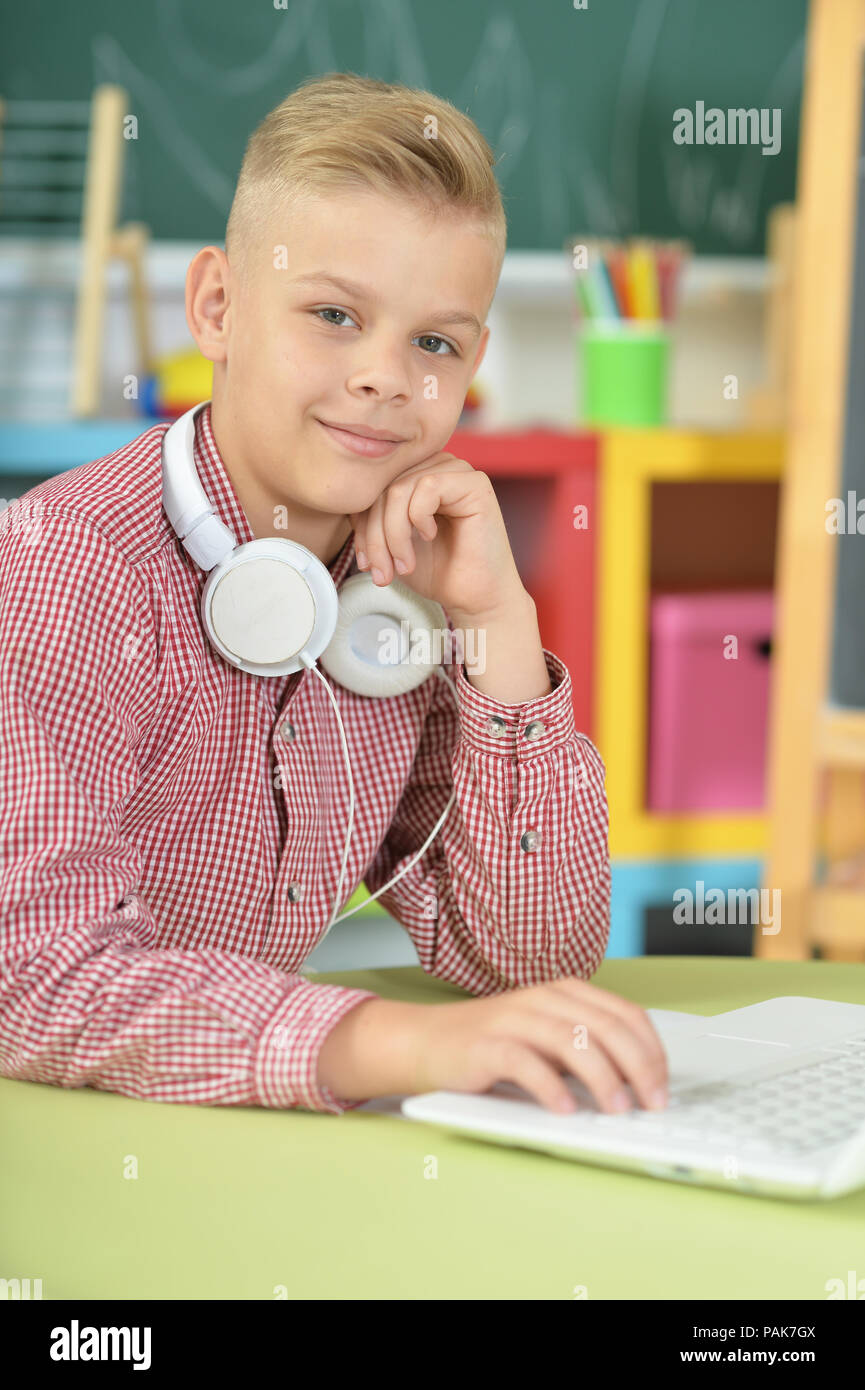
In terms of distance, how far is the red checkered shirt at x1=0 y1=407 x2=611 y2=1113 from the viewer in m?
0.62

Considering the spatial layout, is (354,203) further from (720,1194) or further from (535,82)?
(535,82)

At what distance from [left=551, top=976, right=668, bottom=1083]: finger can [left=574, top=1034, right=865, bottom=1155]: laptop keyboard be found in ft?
0.06

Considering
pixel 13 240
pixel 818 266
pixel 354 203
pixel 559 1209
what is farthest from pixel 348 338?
pixel 13 240

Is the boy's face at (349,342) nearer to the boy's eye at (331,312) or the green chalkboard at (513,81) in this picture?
the boy's eye at (331,312)

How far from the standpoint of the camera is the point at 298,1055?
0.59 metres

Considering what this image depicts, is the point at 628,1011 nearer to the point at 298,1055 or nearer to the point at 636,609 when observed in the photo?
the point at 298,1055

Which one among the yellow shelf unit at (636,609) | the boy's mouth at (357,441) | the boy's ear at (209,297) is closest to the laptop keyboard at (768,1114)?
the boy's mouth at (357,441)

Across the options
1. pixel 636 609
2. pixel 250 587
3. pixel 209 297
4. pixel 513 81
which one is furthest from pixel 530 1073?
pixel 513 81

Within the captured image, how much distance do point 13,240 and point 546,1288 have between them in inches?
81.7

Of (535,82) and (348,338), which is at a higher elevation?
(535,82)

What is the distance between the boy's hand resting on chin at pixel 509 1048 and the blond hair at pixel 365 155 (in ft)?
1.44

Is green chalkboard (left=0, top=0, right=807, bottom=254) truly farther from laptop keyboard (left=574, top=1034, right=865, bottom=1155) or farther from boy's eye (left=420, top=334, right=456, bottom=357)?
laptop keyboard (left=574, top=1034, right=865, bottom=1155)
